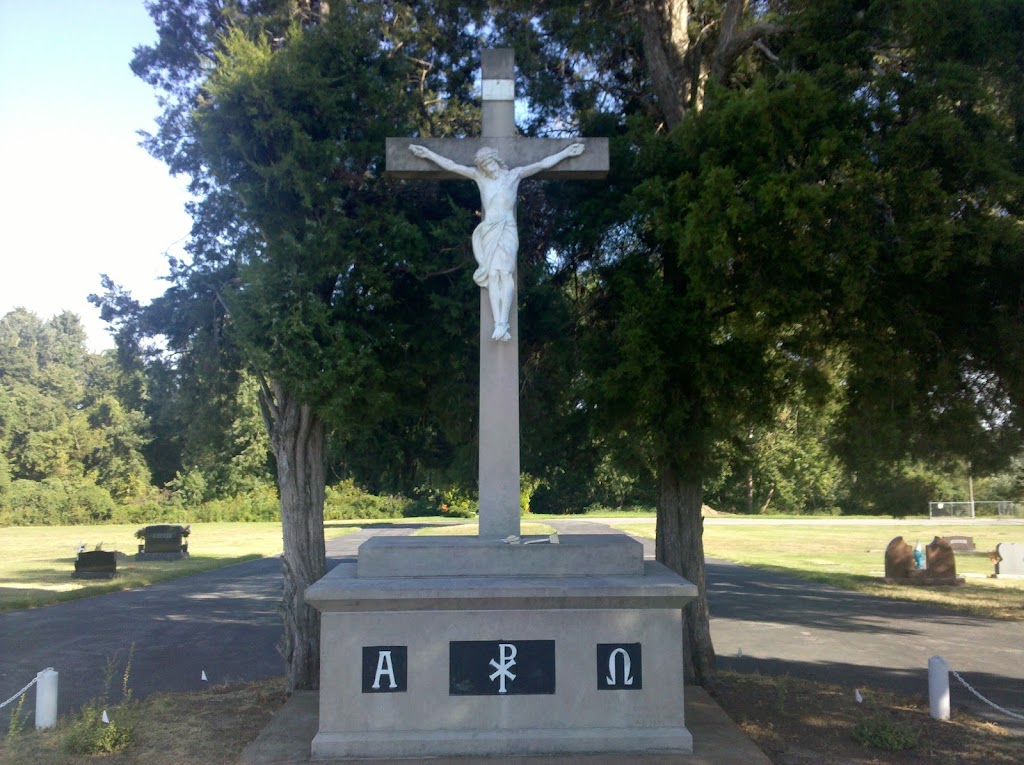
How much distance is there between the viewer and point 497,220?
6.98m

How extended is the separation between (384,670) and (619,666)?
159cm

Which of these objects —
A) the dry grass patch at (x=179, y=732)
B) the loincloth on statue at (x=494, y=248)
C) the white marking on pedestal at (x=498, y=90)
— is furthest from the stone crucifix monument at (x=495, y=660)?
the white marking on pedestal at (x=498, y=90)

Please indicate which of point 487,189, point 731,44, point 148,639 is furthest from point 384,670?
point 148,639

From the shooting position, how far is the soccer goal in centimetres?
5478

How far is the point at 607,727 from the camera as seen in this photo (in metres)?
5.96

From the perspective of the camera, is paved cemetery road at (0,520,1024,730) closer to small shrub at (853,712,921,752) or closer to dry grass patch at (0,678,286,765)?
dry grass patch at (0,678,286,765)

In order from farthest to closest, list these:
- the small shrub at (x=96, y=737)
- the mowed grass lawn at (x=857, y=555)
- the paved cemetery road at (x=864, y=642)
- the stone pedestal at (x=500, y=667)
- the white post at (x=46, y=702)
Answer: the mowed grass lawn at (x=857, y=555)
the paved cemetery road at (x=864, y=642)
the white post at (x=46, y=702)
the small shrub at (x=96, y=737)
the stone pedestal at (x=500, y=667)

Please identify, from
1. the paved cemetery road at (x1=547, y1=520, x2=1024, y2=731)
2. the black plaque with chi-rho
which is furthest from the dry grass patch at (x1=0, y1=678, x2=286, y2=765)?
the paved cemetery road at (x1=547, y1=520, x2=1024, y2=731)

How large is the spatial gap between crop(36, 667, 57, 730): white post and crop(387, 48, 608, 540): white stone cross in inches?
163

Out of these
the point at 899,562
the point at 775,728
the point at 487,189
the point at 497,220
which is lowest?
the point at 899,562

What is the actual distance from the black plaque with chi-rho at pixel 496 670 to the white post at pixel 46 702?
12.9 feet

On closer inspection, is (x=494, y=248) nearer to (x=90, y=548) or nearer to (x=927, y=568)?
(x=927, y=568)

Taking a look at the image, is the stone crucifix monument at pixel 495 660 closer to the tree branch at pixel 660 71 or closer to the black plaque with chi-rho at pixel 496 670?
the black plaque with chi-rho at pixel 496 670

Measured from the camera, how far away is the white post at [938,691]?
25.1ft
